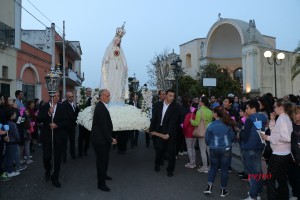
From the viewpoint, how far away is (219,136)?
6.24 meters

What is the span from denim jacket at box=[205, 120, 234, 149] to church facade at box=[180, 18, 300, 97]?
17.7 m

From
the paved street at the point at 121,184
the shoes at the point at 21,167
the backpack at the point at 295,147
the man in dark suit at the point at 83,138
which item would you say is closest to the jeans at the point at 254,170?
→ the paved street at the point at 121,184

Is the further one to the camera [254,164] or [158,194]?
[158,194]

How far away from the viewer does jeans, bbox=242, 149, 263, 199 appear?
5832 mm

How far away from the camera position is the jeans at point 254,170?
5832 mm

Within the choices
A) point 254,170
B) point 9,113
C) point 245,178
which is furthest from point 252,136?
point 9,113

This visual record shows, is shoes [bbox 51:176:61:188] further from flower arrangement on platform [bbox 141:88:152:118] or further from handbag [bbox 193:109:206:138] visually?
handbag [bbox 193:109:206:138]

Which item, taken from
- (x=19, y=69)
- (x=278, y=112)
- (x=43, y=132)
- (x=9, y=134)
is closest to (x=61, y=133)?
(x=43, y=132)

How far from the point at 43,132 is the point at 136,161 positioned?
3.18 m

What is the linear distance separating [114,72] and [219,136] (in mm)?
4945

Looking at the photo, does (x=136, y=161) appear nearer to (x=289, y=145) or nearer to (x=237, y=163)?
(x=237, y=163)

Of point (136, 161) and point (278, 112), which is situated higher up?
point (278, 112)

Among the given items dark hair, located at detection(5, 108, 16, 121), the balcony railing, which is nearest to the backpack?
dark hair, located at detection(5, 108, 16, 121)

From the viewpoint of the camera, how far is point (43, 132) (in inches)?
292
